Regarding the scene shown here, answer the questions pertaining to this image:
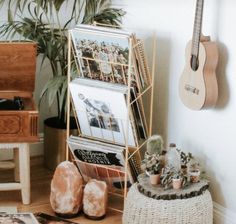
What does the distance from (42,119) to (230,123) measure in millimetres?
1359

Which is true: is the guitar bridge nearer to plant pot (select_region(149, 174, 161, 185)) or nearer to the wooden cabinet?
plant pot (select_region(149, 174, 161, 185))

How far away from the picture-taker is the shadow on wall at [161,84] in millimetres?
2662

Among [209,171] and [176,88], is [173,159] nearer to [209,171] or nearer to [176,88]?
[209,171]

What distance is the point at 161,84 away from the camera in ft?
8.91

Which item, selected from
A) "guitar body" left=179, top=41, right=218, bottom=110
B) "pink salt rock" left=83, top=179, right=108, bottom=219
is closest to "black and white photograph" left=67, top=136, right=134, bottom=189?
"pink salt rock" left=83, top=179, right=108, bottom=219

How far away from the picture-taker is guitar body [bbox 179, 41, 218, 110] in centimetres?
222

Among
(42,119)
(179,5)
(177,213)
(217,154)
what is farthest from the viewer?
(42,119)

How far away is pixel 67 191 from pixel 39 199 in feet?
0.98

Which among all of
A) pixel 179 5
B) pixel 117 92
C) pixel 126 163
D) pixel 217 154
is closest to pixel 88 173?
pixel 126 163

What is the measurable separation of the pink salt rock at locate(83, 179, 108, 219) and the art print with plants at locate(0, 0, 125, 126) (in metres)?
0.48

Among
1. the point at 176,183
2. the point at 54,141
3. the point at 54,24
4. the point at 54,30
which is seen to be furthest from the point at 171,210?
the point at 54,24

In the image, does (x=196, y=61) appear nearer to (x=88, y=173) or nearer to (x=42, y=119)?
(x=88, y=173)

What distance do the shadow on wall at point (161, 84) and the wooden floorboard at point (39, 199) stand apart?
0.44 m

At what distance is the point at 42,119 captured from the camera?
3256mm
